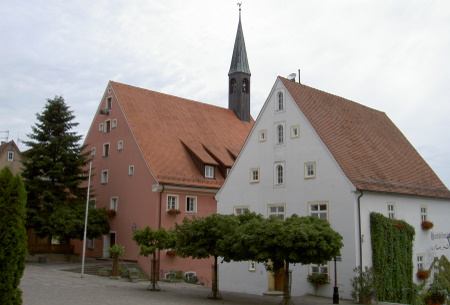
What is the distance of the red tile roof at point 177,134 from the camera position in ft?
116

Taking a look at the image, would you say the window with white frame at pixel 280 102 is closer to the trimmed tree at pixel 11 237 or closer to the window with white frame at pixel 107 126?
the window with white frame at pixel 107 126

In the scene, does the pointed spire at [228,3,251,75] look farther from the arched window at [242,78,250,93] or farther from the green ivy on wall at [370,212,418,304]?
the green ivy on wall at [370,212,418,304]

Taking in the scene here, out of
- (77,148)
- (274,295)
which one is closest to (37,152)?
(77,148)

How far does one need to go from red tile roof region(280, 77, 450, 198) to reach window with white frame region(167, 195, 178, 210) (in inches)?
468

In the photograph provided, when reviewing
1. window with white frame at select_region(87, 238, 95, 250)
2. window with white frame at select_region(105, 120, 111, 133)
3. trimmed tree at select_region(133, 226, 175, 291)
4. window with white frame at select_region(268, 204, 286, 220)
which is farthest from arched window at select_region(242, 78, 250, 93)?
trimmed tree at select_region(133, 226, 175, 291)

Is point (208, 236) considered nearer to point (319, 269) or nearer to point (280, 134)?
point (319, 269)

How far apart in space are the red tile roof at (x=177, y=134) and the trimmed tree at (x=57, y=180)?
178 inches

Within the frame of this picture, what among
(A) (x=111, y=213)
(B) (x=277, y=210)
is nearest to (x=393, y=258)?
(B) (x=277, y=210)

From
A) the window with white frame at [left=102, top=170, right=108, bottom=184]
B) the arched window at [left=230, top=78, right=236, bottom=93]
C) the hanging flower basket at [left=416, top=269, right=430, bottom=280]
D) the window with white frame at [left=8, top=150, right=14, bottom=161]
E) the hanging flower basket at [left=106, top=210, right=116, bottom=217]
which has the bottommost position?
the hanging flower basket at [left=416, top=269, right=430, bottom=280]

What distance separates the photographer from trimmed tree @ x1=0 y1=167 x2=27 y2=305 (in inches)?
441

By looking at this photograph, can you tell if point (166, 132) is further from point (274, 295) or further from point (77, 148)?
point (274, 295)

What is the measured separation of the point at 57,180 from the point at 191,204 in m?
9.12

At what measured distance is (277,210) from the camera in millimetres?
26750

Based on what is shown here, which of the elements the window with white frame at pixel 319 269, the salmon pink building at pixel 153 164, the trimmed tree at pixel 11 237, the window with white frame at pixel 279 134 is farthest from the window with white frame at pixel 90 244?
the trimmed tree at pixel 11 237
